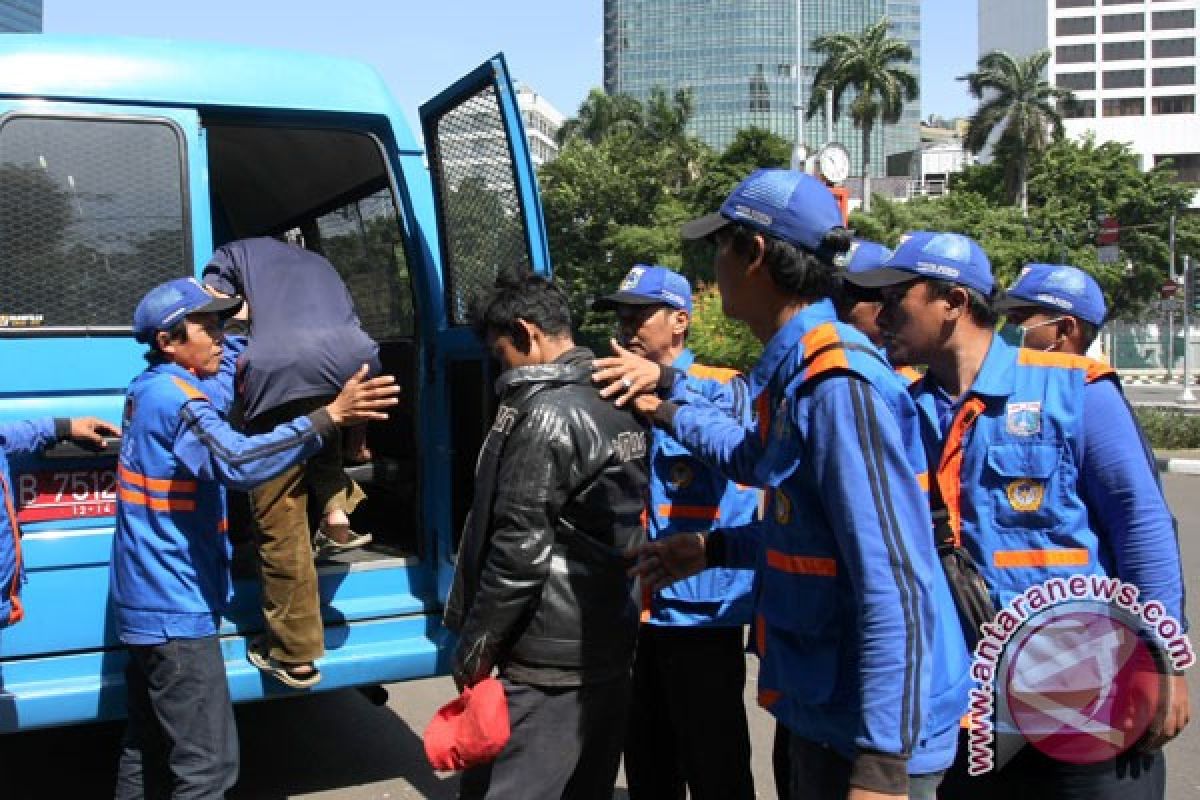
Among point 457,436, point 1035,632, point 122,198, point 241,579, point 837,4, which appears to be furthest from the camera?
point 837,4

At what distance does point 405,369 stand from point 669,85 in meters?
149

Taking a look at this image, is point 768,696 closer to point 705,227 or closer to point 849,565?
point 849,565

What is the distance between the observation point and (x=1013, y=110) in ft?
180

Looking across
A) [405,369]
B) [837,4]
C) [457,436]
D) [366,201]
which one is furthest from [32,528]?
[837,4]

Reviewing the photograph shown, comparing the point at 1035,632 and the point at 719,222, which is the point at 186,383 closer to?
the point at 719,222

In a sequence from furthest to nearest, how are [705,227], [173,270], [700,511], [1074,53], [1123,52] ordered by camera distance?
[1074,53] → [1123,52] → [173,270] → [700,511] → [705,227]

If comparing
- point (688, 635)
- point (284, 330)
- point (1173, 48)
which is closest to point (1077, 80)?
point (1173, 48)

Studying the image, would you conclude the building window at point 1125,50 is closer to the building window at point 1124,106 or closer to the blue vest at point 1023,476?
the building window at point 1124,106

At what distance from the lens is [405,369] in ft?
17.3

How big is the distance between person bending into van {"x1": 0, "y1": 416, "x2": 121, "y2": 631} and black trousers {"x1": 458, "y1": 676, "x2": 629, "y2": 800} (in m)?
1.61

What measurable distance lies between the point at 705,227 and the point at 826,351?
0.47 m

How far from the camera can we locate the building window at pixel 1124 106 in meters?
103

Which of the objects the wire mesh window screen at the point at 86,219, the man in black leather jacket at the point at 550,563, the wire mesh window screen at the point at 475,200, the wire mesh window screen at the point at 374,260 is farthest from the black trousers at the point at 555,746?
the wire mesh window screen at the point at 374,260

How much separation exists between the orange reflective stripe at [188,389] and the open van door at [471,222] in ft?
3.84
